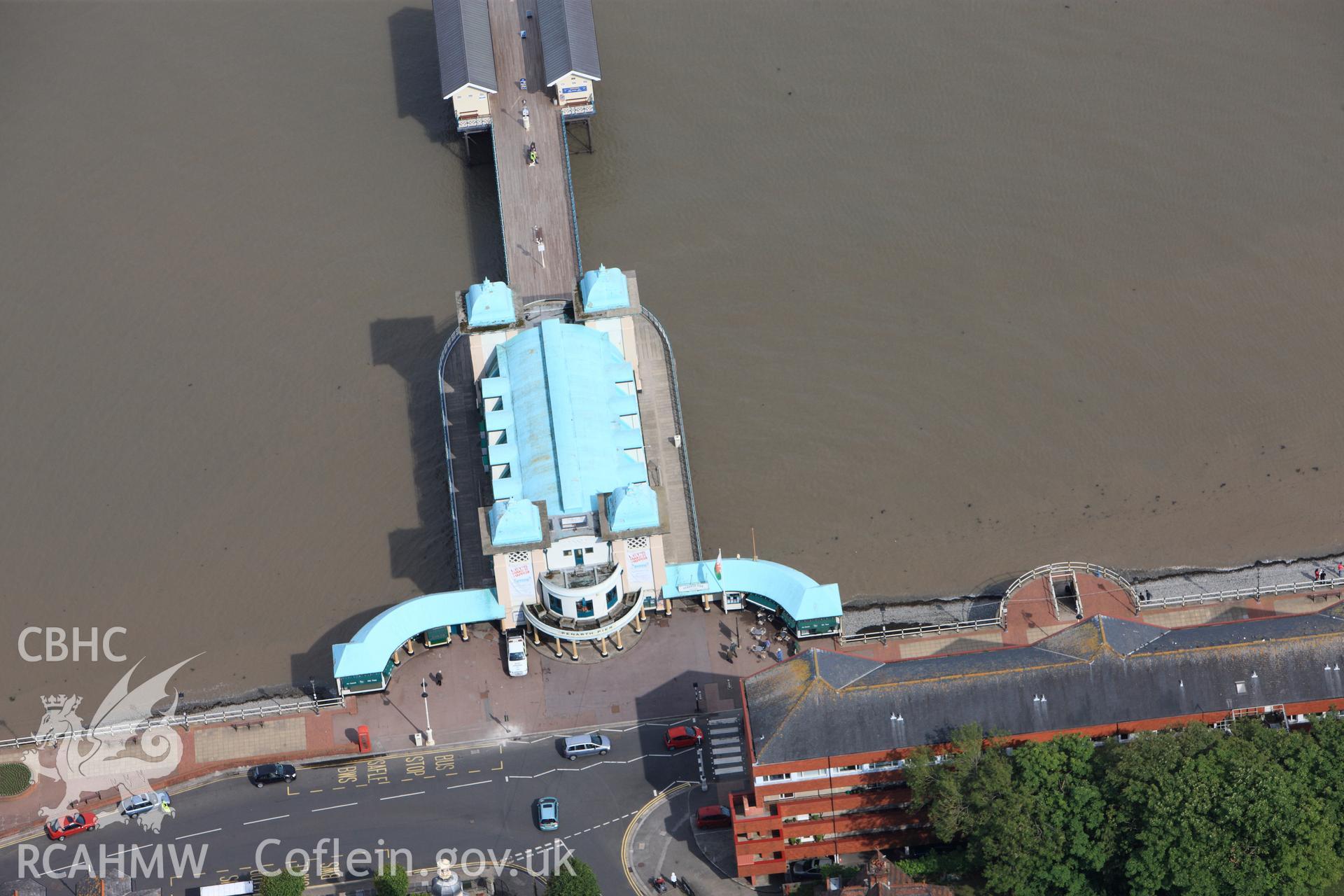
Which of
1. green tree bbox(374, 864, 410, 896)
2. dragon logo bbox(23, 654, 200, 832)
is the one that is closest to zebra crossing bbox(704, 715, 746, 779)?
green tree bbox(374, 864, 410, 896)

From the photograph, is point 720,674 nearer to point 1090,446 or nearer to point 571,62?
point 1090,446

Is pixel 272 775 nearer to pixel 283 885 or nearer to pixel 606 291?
pixel 283 885

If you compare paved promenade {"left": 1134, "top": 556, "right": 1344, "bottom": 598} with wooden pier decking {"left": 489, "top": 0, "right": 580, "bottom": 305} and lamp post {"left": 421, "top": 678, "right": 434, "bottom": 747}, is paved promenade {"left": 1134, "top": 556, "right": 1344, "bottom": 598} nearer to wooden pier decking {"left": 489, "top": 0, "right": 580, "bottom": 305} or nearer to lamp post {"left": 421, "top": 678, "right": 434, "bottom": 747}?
wooden pier decking {"left": 489, "top": 0, "right": 580, "bottom": 305}

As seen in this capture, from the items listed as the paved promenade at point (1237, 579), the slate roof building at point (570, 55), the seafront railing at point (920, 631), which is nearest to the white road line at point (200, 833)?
the seafront railing at point (920, 631)

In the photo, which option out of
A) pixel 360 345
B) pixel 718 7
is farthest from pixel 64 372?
pixel 718 7

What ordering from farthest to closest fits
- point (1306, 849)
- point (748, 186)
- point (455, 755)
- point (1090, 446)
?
point (748, 186) → point (1090, 446) → point (455, 755) → point (1306, 849)

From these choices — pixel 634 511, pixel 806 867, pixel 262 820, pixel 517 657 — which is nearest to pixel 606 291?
pixel 634 511

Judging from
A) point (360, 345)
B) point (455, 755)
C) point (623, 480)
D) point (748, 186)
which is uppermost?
point (748, 186)
